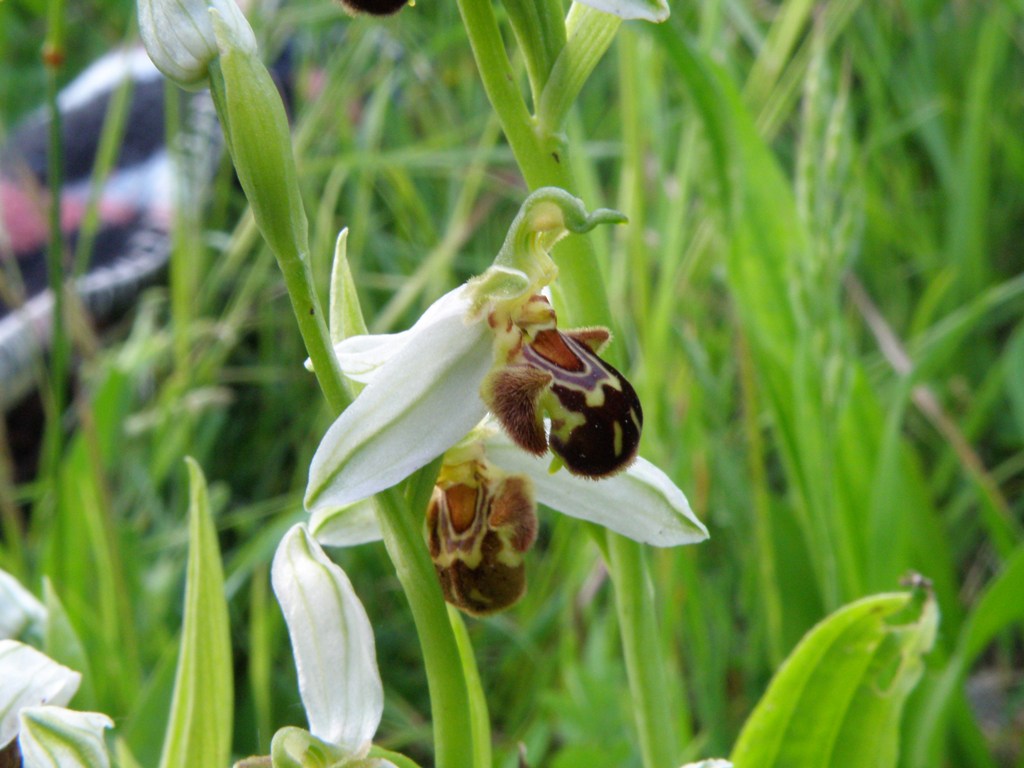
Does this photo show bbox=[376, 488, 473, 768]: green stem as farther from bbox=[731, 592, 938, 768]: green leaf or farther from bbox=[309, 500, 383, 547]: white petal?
bbox=[731, 592, 938, 768]: green leaf

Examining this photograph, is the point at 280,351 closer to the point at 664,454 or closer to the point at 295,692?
the point at 295,692

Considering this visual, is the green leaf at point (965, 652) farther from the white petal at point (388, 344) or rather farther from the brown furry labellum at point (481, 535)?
the white petal at point (388, 344)

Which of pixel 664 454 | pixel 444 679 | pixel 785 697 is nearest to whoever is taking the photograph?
pixel 444 679

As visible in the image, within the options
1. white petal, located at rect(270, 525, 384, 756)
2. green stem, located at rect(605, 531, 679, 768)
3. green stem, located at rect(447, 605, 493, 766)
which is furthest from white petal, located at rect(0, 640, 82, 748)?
green stem, located at rect(605, 531, 679, 768)

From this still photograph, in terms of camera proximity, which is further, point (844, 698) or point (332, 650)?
point (844, 698)

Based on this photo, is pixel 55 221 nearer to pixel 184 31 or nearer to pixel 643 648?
pixel 184 31

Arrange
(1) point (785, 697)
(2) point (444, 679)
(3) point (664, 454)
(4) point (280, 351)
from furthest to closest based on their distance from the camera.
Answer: (4) point (280, 351)
(3) point (664, 454)
(1) point (785, 697)
(2) point (444, 679)

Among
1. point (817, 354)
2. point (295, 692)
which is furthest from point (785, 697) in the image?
point (295, 692)

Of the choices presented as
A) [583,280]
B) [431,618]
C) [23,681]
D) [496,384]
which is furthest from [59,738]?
[583,280]
